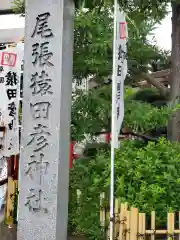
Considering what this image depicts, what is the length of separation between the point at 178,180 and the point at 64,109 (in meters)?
1.59

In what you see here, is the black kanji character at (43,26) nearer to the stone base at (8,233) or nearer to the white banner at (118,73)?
the white banner at (118,73)

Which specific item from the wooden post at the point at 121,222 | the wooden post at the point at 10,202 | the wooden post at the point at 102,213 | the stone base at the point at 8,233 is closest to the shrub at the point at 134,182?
the wooden post at the point at 102,213

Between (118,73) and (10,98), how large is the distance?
254 cm

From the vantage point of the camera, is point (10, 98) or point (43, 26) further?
point (10, 98)

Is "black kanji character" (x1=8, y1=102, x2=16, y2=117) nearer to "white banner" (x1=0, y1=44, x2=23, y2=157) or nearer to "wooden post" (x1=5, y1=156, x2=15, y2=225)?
"white banner" (x1=0, y1=44, x2=23, y2=157)

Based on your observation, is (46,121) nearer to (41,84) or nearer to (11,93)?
(41,84)

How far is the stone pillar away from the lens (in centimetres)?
491

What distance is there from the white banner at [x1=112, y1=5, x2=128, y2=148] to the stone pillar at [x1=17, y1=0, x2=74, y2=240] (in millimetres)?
604

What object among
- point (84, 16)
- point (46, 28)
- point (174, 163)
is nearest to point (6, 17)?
point (84, 16)

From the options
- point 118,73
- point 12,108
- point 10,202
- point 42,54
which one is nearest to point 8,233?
point 10,202

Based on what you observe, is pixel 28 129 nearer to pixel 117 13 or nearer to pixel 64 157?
pixel 64 157

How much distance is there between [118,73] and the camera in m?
4.91

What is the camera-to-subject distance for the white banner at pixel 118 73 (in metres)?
4.78

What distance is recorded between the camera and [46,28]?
4996 millimetres
